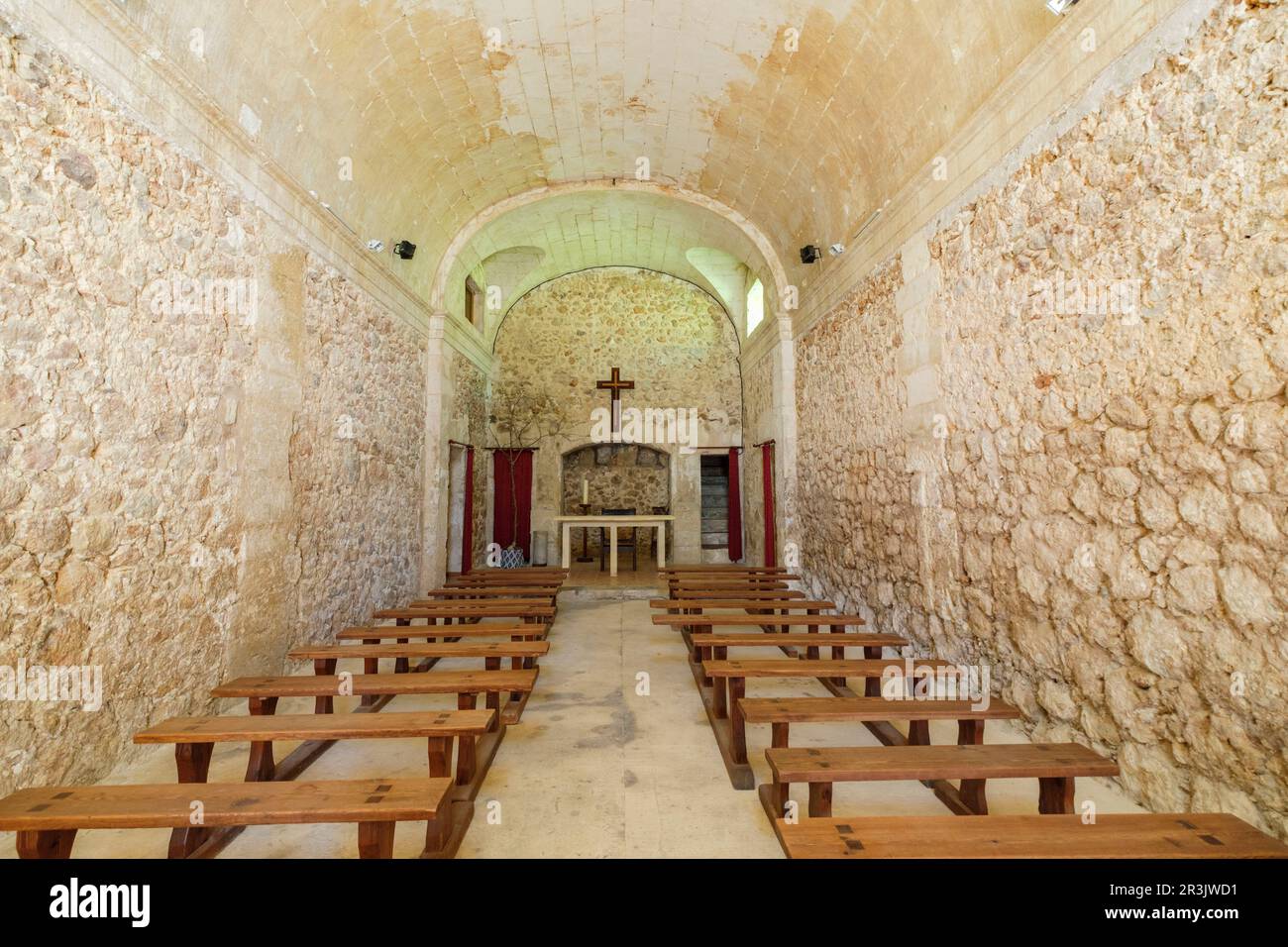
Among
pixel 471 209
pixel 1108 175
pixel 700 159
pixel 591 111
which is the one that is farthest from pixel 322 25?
pixel 1108 175

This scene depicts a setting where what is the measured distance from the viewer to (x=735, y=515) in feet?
34.4

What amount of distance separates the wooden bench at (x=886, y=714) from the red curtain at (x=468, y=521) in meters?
6.64

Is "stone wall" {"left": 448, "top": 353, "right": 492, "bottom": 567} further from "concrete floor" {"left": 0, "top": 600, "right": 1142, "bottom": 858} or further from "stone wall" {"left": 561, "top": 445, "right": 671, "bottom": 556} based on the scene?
"concrete floor" {"left": 0, "top": 600, "right": 1142, "bottom": 858}

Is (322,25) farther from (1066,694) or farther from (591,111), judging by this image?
(1066,694)

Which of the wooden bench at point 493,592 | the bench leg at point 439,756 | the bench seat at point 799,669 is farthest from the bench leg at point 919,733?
the wooden bench at point 493,592

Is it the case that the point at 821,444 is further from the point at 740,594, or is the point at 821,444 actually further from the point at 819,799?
the point at 819,799

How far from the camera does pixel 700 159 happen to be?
22.3 feet

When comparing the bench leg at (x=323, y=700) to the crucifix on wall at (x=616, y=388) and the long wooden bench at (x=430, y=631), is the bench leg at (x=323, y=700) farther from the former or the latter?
the crucifix on wall at (x=616, y=388)

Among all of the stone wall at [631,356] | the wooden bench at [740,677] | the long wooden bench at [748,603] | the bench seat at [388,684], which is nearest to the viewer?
the wooden bench at [740,677]

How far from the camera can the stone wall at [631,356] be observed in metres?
10.9

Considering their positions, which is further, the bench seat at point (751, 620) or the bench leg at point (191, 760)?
the bench seat at point (751, 620)

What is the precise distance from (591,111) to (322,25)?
2672 millimetres

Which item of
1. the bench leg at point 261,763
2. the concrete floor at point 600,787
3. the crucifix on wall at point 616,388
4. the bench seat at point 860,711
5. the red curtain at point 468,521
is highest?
the crucifix on wall at point 616,388

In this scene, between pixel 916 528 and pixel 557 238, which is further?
pixel 557 238
